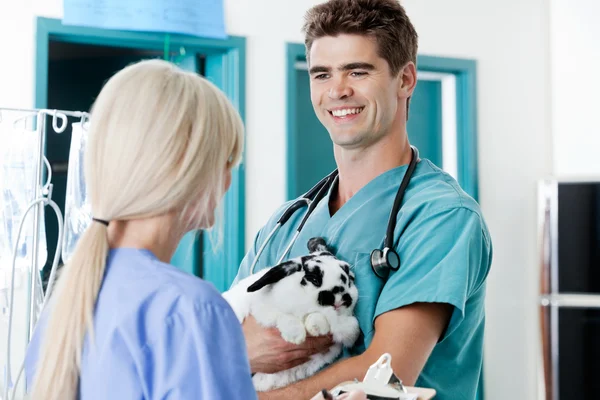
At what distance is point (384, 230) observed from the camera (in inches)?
53.9

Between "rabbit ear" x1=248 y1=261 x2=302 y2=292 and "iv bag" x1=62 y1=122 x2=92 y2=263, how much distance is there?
0.70 meters

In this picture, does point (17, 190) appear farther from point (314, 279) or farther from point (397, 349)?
point (397, 349)

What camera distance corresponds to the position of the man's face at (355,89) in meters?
1.42

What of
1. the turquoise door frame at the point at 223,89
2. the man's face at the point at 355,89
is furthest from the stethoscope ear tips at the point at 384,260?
the turquoise door frame at the point at 223,89

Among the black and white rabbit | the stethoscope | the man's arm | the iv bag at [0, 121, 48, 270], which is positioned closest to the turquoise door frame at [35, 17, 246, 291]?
the iv bag at [0, 121, 48, 270]

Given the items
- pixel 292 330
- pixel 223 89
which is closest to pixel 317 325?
pixel 292 330

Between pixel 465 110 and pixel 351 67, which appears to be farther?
pixel 465 110

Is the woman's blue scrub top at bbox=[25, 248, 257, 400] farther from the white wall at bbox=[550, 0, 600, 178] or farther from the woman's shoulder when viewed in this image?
the white wall at bbox=[550, 0, 600, 178]

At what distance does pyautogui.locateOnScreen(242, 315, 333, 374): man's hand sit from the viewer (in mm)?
1271

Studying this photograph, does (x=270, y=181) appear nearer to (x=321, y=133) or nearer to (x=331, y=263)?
(x=321, y=133)

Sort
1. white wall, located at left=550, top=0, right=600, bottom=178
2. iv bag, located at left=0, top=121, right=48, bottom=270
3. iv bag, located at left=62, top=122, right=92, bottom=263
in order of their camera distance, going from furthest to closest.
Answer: white wall, located at left=550, top=0, right=600, bottom=178 → iv bag, located at left=62, top=122, right=92, bottom=263 → iv bag, located at left=0, top=121, right=48, bottom=270

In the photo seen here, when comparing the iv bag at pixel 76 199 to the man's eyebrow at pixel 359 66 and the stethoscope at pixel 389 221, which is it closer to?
the stethoscope at pixel 389 221

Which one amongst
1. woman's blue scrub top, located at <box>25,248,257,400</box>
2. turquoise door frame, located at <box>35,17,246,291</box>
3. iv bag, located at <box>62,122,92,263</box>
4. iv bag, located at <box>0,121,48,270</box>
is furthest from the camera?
turquoise door frame, located at <box>35,17,246,291</box>

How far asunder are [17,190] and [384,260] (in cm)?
95
